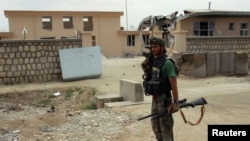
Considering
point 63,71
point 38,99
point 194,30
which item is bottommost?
point 38,99

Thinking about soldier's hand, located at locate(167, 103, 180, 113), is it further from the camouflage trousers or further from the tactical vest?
the tactical vest

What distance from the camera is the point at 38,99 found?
34.8ft

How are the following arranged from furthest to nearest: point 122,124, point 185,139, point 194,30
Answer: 1. point 194,30
2. point 122,124
3. point 185,139

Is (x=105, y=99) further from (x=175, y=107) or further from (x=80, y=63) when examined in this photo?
(x=175, y=107)

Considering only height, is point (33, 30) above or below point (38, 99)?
above

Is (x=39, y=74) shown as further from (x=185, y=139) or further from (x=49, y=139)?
(x=185, y=139)

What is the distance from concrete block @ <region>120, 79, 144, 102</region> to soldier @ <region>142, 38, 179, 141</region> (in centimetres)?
373

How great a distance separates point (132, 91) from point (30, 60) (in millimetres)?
6185

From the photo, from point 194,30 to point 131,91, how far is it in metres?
16.8

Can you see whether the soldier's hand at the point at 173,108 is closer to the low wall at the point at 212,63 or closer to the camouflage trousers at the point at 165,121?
the camouflage trousers at the point at 165,121

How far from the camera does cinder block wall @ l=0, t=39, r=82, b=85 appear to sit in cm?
1232

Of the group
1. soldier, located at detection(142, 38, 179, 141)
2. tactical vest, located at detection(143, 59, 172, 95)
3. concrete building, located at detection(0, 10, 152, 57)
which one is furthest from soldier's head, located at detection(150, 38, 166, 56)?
concrete building, located at detection(0, 10, 152, 57)

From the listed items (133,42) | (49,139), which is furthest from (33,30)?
(49,139)

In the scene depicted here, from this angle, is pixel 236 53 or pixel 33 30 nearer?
pixel 236 53
